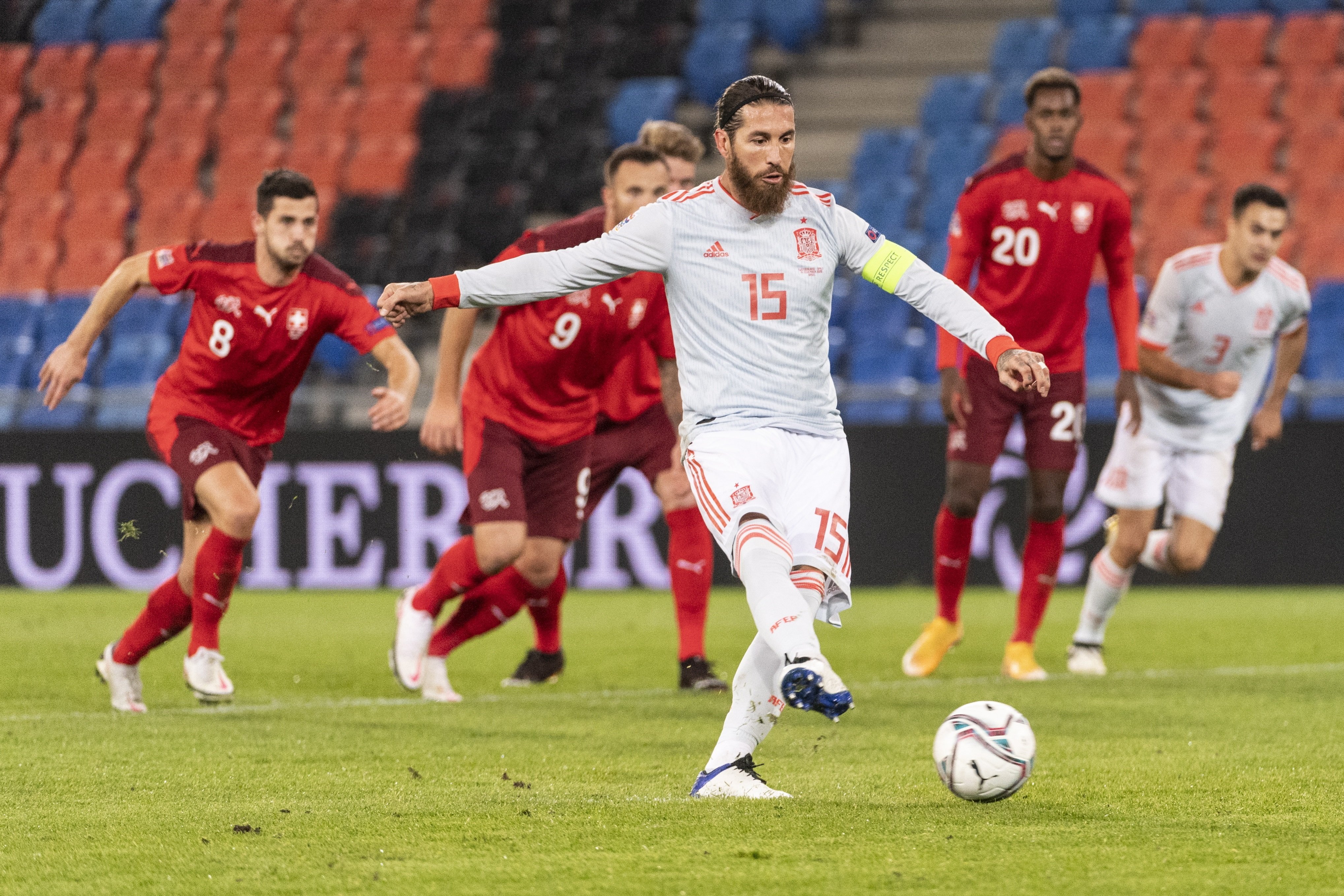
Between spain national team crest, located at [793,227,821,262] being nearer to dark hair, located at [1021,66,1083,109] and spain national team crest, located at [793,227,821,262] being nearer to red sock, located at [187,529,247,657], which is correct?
red sock, located at [187,529,247,657]

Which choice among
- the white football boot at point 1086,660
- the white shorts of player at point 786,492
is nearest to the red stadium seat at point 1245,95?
the white football boot at point 1086,660

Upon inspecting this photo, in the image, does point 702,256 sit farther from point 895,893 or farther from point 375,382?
point 375,382

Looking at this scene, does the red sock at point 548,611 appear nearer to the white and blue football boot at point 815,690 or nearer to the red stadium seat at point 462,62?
the white and blue football boot at point 815,690

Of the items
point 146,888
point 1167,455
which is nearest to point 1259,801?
point 146,888

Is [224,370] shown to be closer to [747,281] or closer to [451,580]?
[451,580]

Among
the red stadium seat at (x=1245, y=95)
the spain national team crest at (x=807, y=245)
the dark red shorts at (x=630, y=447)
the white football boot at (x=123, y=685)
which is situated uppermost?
the red stadium seat at (x=1245, y=95)

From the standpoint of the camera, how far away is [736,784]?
4.56 meters

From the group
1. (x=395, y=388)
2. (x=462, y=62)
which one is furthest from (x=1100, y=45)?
(x=395, y=388)

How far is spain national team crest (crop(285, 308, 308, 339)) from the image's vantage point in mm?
6887

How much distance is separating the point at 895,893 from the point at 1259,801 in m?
1.58

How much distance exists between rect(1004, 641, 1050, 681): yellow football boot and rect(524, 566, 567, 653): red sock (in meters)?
1.96

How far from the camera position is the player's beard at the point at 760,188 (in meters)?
4.75

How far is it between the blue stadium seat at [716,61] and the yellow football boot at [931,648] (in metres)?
10.4

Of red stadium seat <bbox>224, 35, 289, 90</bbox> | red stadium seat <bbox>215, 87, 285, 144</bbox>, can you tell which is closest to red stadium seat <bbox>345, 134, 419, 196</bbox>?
red stadium seat <bbox>215, 87, 285, 144</bbox>
